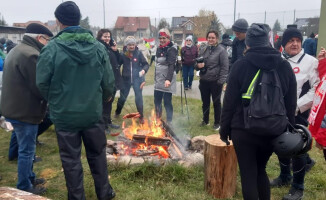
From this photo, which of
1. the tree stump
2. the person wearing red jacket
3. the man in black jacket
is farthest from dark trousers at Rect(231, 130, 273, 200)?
the tree stump

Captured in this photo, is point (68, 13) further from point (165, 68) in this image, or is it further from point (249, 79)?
point (165, 68)

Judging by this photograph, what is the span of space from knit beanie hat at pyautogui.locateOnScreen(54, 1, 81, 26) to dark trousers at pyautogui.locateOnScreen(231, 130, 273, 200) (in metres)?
2.13

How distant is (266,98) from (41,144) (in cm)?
483

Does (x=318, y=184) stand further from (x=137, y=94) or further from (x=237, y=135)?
(x=137, y=94)

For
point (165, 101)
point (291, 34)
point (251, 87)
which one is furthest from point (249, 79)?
point (165, 101)

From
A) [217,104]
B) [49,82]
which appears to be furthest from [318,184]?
[49,82]

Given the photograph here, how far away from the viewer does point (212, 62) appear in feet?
20.8

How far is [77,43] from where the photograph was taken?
3.08 metres

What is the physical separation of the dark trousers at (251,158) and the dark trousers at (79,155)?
156 centimetres

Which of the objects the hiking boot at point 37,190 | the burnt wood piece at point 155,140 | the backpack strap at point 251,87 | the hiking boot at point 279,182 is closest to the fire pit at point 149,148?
the burnt wood piece at point 155,140

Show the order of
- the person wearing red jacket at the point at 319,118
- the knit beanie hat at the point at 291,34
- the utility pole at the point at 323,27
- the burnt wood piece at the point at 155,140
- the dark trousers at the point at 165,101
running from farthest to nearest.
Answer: the dark trousers at the point at 165,101, the burnt wood piece at the point at 155,140, the utility pole at the point at 323,27, the knit beanie hat at the point at 291,34, the person wearing red jacket at the point at 319,118

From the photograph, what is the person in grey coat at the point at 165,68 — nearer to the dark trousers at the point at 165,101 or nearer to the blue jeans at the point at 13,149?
the dark trousers at the point at 165,101

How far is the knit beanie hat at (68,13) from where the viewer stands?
313 centimetres

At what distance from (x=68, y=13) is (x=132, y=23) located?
57923 millimetres
